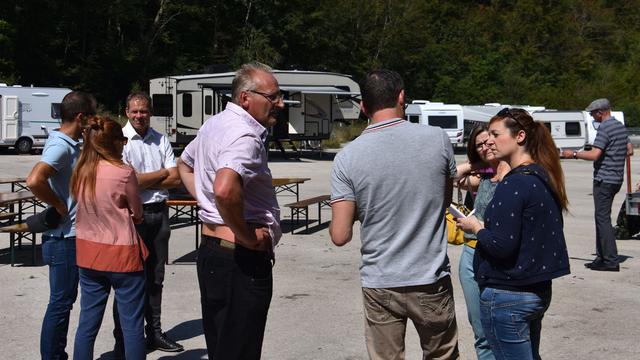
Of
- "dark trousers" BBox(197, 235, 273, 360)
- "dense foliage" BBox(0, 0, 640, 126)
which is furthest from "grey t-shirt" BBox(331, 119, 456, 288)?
"dense foliage" BBox(0, 0, 640, 126)

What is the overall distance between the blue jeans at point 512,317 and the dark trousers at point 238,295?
102 centimetres

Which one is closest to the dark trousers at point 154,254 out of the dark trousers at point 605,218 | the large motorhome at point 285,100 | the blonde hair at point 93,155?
the blonde hair at point 93,155

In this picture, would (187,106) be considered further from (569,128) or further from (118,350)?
(118,350)

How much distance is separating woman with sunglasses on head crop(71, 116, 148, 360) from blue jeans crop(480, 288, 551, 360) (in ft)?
6.67

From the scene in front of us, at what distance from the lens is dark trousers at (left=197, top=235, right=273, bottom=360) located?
3844 millimetres

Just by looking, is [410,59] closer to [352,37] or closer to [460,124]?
[352,37]

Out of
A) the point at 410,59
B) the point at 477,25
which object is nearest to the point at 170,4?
the point at 410,59

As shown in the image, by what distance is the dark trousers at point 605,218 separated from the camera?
8.77 meters

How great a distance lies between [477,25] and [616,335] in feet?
220

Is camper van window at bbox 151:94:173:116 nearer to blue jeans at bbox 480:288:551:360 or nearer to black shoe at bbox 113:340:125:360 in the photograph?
black shoe at bbox 113:340:125:360

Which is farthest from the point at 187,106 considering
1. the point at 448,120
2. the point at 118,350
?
the point at 118,350

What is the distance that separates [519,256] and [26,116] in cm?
3044

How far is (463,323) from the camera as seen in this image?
684cm

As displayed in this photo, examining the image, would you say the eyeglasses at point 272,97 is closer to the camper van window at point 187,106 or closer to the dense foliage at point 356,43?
the camper van window at point 187,106
